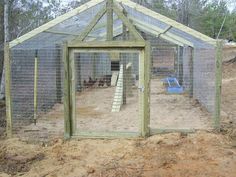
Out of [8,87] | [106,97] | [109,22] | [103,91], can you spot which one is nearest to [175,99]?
[106,97]

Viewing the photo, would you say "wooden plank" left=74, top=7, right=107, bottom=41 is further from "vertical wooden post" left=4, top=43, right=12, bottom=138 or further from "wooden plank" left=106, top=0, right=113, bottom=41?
"vertical wooden post" left=4, top=43, right=12, bottom=138

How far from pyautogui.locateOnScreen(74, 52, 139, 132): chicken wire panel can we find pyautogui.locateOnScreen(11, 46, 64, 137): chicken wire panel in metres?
0.75

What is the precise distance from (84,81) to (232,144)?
27.4 ft

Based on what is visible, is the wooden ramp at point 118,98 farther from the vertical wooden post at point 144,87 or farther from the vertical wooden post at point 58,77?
the vertical wooden post at point 144,87

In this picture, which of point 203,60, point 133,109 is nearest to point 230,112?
point 203,60

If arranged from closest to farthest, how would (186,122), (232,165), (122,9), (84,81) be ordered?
(232,165)
(122,9)
(186,122)
(84,81)

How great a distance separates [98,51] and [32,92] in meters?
2.62

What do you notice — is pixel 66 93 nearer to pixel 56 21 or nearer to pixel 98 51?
pixel 98 51

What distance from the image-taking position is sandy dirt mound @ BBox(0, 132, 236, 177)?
714 cm

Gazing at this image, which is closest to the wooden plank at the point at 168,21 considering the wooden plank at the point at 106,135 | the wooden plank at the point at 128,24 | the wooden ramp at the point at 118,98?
the wooden plank at the point at 128,24

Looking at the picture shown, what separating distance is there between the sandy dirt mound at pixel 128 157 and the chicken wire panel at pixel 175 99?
116 centimetres

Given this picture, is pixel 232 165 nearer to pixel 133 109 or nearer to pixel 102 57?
pixel 133 109

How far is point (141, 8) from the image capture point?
9195 mm

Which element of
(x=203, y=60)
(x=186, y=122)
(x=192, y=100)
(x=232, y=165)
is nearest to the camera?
(x=232, y=165)
